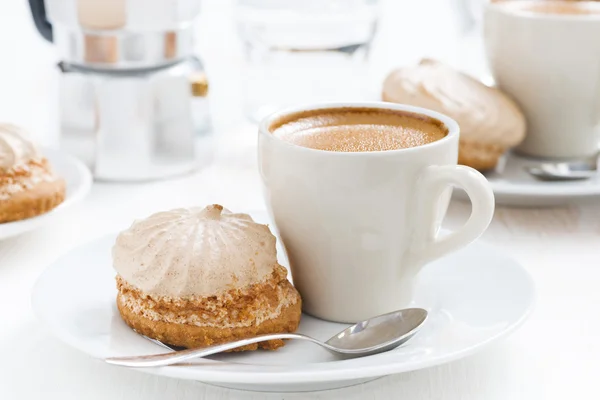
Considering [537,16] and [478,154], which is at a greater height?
[537,16]

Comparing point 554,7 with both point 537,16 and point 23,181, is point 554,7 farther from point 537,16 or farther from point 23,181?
point 23,181

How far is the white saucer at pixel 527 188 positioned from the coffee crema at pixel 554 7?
0.22 meters

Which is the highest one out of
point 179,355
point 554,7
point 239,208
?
point 554,7

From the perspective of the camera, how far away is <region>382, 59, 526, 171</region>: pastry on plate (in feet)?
3.30


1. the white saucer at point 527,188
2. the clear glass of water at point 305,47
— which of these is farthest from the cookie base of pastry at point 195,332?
the clear glass of water at point 305,47

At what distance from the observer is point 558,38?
3.43 feet

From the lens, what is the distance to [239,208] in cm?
101

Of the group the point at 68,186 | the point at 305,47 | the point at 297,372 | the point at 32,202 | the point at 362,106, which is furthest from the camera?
the point at 305,47

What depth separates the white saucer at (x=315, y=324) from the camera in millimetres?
558

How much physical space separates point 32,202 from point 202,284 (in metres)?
0.35

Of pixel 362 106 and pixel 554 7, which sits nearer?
pixel 362 106

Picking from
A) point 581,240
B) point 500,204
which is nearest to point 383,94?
point 500,204

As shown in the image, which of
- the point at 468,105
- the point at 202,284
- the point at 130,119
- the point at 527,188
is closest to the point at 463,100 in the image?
the point at 468,105

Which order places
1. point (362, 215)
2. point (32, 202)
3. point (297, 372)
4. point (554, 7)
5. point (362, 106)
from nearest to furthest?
point (297, 372) < point (362, 215) < point (362, 106) < point (32, 202) < point (554, 7)
